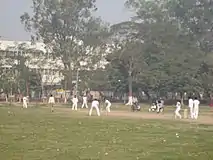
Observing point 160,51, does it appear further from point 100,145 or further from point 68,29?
point 100,145

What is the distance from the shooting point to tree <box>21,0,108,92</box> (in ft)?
208

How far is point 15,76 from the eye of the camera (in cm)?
8225

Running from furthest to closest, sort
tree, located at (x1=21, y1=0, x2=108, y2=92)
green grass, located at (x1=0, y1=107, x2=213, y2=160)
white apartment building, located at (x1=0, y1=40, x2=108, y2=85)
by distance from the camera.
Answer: white apartment building, located at (x1=0, y1=40, x2=108, y2=85)
tree, located at (x1=21, y1=0, x2=108, y2=92)
green grass, located at (x1=0, y1=107, x2=213, y2=160)

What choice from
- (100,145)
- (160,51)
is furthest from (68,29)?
(100,145)

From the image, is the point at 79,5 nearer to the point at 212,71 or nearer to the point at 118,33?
the point at 118,33

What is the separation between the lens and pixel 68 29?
63.8 meters

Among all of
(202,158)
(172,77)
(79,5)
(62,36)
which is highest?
(79,5)

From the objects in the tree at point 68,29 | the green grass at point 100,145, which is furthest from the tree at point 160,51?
the green grass at point 100,145

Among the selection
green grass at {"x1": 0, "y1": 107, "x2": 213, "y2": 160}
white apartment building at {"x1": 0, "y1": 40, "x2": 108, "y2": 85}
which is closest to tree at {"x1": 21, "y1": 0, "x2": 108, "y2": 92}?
white apartment building at {"x1": 0, "y1": 40, "x2": 108, "y2": 85}

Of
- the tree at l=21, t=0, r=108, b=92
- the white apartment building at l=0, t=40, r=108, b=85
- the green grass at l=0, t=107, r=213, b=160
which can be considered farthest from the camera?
the white apartment building at l=0, t=40, r=108, b=85

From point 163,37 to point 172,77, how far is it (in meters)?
6.52

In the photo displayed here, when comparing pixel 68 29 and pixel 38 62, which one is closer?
pixel 68 29

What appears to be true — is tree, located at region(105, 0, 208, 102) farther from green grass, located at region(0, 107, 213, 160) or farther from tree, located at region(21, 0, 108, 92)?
green grass, located at region(0, 107, 213, 160)

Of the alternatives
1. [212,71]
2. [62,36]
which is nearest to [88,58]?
[62,36]
